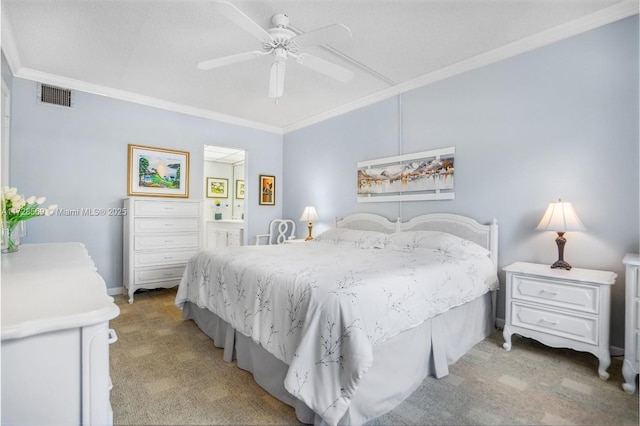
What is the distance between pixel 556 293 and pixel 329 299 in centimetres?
178

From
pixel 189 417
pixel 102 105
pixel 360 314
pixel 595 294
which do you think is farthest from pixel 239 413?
pixel 102 105

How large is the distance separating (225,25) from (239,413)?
109 inches

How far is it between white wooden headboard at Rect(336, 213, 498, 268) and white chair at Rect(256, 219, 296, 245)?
1.47 m

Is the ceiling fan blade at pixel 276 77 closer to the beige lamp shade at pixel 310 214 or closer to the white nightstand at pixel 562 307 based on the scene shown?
the beige lamp shade at pixel 310 214

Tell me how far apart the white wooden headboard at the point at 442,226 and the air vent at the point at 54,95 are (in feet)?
12.2

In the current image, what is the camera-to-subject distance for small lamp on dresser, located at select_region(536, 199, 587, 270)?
2355mm

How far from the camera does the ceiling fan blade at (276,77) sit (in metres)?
2.47

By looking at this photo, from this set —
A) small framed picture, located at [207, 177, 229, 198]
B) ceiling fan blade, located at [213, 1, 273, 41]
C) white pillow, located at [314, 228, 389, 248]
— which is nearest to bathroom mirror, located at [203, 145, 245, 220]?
small framed picture, located at [207, 177, 229, 198]

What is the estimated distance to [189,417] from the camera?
1.68 metres

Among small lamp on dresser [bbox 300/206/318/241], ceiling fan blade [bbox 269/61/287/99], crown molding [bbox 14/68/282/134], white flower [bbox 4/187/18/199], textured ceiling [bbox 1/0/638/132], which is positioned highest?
textured ceiling [bbox 1/0/638/132]

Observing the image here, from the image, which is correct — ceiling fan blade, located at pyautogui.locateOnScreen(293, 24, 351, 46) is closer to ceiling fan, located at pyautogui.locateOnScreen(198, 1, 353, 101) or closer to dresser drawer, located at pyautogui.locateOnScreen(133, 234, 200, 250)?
ceiling fan, located at pyautogui.locateOnScreen(198, 1, 353, 101)

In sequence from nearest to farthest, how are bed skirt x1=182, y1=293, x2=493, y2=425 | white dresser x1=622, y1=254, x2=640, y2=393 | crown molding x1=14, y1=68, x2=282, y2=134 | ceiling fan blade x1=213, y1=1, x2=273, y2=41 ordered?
bed skirt x1=182, y1=293, x2=493, y2=425, ceiling fan blade x1=213, y1=1, x2=273, y2=41, white dresser x1=622, y1=254, x2=640, y2=393, crown molding x1=14, y1=68, x2=282, y2=134

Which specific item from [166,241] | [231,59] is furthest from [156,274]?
[231,59]

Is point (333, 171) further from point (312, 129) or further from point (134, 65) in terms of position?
point (134, 65)
